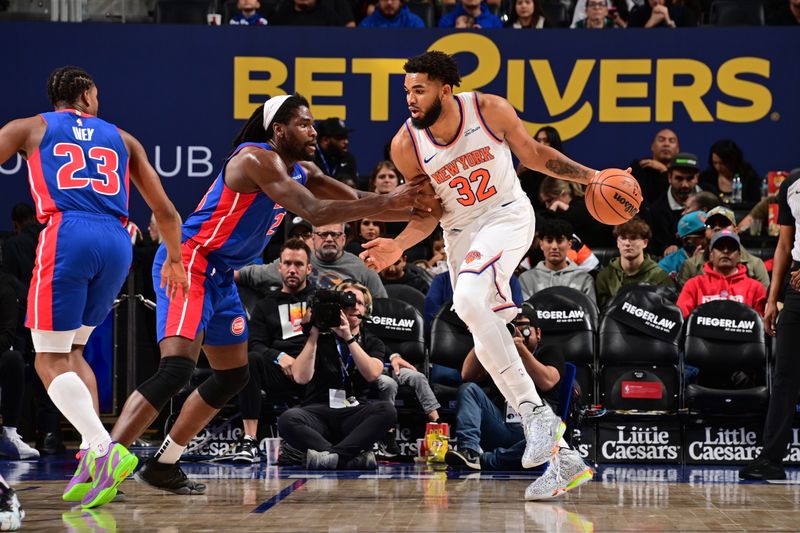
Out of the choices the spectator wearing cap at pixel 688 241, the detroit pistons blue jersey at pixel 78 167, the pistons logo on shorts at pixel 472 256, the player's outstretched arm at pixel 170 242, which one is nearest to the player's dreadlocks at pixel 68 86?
the detroit pistons blue jersey at pixel 78 167

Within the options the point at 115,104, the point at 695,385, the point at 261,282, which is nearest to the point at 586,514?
the point at 695,385

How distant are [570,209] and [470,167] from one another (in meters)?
4.18

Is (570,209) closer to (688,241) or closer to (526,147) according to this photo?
(688,241)

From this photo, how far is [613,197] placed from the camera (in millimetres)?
Result: 6043

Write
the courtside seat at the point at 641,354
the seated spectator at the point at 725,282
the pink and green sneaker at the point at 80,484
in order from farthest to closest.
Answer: the seated spectator at the point at 725,282 < the courtside seat at the point at 641,354 < the pink and green sneaker at the point at 80,484

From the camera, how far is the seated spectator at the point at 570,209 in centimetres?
1008

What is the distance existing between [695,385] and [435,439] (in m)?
1.97

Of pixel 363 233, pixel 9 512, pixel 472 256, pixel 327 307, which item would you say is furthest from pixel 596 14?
pixel 9 512

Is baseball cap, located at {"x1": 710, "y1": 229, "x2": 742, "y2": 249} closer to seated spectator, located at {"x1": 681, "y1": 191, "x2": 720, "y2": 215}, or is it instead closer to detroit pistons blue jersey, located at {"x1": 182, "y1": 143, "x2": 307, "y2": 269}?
seated spectator, located at {"x1": 681, "y1": 191, "x2": 720, "y2": 215}

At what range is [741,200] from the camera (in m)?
10.8

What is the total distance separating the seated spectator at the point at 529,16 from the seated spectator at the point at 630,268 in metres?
2.93

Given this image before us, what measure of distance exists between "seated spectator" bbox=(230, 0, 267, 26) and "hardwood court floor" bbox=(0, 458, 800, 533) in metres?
5.63

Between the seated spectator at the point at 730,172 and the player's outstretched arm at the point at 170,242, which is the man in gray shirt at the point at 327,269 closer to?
the player's outstretched arm at the point at 170,242

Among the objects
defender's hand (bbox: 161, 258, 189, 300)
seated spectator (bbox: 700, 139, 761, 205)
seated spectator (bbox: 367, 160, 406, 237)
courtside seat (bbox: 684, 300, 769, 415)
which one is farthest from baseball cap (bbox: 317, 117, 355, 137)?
defender's hand (bbox: 161, 258, 189, 300)
